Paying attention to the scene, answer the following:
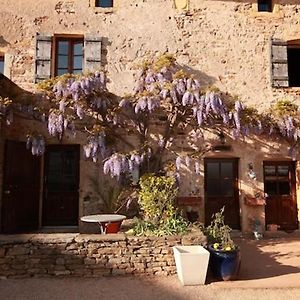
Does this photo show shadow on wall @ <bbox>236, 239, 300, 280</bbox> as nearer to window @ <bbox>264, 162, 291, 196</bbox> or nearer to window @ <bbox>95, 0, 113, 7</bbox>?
window @ <bbox>264, 162, 291, 196</bbox>

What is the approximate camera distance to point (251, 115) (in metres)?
6.41

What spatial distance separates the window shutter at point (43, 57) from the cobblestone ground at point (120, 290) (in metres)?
3.96

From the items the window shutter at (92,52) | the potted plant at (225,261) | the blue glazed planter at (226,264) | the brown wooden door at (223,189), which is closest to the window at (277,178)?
the brown wooden door at (223,189)

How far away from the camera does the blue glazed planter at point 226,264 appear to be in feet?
13.2

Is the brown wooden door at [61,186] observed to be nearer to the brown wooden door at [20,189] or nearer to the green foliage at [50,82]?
the brown wooden door at [20,189]

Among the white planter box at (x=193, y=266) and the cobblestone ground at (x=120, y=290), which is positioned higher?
the white planter box at (x=193, y=266)

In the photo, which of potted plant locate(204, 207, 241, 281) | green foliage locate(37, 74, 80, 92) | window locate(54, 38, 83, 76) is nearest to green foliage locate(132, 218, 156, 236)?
potted plant locate(204, 207, 241, 281)

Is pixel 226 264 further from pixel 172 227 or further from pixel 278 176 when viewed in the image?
pixel 278 176

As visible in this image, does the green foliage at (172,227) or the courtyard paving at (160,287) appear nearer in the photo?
the courtyard paving at (160,287)

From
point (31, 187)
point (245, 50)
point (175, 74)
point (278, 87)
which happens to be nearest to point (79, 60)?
point (175, 74)

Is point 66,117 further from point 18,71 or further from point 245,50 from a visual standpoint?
point 245,50

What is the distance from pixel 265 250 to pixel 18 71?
5.64 meters

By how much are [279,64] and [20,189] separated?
569 centimetres

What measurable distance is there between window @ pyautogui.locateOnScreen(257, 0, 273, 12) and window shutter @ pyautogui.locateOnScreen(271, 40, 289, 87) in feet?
2.77
